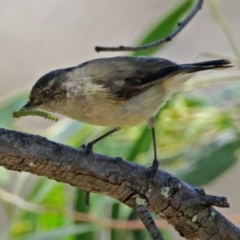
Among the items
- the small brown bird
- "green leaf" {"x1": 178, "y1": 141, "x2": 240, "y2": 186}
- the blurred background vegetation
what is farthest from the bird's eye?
"green leaf" {"x1": 178, "y1": 141, "x2": 240, "y2": 186}

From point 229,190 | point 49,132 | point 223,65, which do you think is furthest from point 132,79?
point 229,190

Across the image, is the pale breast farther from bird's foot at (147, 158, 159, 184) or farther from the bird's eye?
bird's foot at (147, 158, 159, 184)

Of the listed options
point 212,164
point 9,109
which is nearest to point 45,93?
point 9,109

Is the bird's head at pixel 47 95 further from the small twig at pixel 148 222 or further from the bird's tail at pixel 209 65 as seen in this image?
the small twig at pixel 148 222

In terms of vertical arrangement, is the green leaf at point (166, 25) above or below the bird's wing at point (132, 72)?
below

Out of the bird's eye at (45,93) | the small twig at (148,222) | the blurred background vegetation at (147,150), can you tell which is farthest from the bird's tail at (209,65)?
the small twig at (148,222)

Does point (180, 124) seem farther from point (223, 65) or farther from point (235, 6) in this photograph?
point (235, 6)
